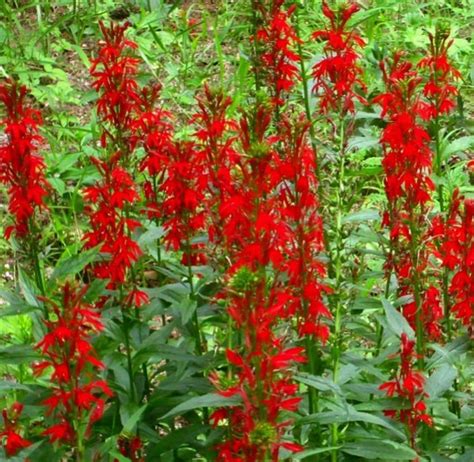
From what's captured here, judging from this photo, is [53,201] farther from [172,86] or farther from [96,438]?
[96,438]

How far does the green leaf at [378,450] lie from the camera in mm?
2432

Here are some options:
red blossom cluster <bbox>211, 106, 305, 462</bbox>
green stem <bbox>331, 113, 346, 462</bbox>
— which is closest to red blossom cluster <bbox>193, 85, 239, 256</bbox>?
red blossom cluster <bbox>211, 106, 305, 462</bbox>

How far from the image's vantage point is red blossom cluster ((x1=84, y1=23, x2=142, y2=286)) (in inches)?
104

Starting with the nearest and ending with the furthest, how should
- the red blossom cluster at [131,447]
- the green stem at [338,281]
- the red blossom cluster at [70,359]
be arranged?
the red blossom cluster at [70,359] → the green stem at [338,281] → the red blossom cluster at [131,447]

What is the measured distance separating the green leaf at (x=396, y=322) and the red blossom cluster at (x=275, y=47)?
78 cm

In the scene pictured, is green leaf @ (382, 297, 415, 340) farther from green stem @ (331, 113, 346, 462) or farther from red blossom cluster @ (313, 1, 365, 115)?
red blossom cluster @ (313, 1, 365, 115)

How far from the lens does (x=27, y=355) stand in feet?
8.19

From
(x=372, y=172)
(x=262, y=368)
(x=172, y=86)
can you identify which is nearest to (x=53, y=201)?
(x=172, y=86)

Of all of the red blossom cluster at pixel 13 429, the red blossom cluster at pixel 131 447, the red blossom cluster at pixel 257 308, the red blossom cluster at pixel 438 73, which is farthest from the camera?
the red blossom cluster at pixel 438 73

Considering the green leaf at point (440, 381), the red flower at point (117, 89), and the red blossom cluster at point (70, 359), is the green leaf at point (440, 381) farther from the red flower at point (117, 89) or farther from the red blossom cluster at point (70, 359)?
the red flower at point (117, 89)

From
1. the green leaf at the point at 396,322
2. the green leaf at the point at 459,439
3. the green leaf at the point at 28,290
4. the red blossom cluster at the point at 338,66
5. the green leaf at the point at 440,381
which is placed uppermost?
the red blossom cluster at the point at 338,66

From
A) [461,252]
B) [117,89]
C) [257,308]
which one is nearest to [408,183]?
[461,252]

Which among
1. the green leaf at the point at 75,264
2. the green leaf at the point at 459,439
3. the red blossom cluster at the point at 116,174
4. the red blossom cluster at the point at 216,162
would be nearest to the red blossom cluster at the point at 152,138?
the red blossom cluster at the point at 116,174

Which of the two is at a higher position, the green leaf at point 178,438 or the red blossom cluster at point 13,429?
the red blossom cluster at point 13,429
